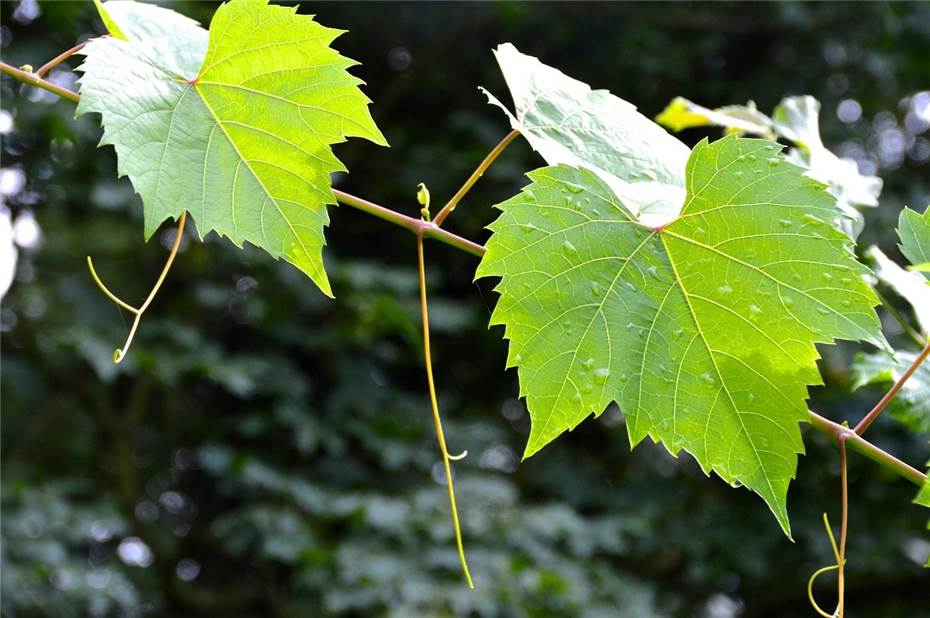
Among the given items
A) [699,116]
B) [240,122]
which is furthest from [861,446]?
[699,116]

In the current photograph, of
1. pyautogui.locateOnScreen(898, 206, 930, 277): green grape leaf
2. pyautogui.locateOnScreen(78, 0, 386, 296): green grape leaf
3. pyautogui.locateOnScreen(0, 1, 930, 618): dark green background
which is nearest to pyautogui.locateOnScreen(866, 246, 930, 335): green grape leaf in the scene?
pyautogui.locateOnScreen(898, 206, 930, 277): green grape leaf

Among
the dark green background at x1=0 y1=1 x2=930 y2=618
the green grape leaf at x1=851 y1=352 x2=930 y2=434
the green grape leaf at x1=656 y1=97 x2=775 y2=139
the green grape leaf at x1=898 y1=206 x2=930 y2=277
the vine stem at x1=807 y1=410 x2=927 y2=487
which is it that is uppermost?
the green grape leaf at x1=898 y1=206 x2=930 y2=277

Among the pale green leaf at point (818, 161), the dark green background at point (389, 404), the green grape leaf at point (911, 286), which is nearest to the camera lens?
the green grape leaf at point (911, 286)

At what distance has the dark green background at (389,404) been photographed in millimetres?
2146

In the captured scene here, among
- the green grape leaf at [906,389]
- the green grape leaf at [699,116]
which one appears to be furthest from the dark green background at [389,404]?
the green grape leaf at [906,389]

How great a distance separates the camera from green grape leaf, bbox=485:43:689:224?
481mm

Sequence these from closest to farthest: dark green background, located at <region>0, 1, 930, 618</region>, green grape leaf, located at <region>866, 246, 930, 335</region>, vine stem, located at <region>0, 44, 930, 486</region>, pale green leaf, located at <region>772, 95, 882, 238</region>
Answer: vine stem, located at <region>0, 44, 930, 486</region>, green grape leaf, located at <region>866, 246, 930, 335</region>, pale green leaf, located at <region>772, 95, 882, 238</region>, dark green background, located at <region>0, 1, 930, 618</region>

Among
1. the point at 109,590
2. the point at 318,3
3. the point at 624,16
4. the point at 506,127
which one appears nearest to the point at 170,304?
the point at 109,590

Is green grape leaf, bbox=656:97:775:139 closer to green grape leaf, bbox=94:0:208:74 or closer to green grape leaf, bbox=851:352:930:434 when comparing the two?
green grape leaf, bbox=851:352:930:434

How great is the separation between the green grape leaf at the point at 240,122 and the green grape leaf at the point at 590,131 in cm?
10

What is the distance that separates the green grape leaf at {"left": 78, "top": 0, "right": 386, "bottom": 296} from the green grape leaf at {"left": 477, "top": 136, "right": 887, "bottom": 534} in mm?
90

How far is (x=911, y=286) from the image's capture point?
54 cm

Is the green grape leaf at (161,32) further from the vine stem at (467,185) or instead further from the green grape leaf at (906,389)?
the green grape leaf at (906,389)

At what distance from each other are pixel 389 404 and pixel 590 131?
2052 mm
